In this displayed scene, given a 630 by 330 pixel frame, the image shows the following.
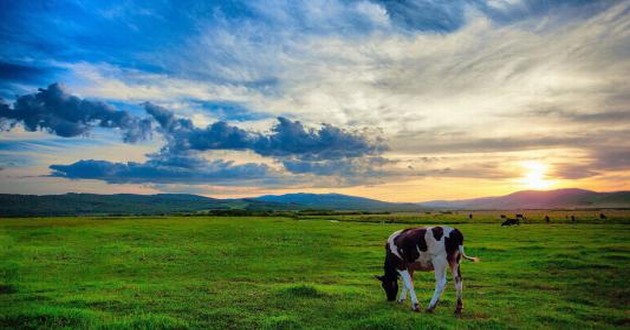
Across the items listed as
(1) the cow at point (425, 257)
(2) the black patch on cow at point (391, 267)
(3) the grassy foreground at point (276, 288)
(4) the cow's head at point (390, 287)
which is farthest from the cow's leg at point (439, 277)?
(4) the cow's head at point (390, 287)

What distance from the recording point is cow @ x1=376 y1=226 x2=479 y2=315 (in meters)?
16.9

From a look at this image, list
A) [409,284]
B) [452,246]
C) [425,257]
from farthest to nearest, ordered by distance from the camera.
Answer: [409,284] < [425,257] < [452,246]

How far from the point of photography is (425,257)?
17.6m

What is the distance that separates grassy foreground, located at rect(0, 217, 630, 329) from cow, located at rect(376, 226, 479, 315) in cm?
84

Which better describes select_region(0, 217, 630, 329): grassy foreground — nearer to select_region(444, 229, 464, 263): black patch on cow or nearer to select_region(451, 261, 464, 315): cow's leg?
select_region(451, 261, 464, 315): cow's leg

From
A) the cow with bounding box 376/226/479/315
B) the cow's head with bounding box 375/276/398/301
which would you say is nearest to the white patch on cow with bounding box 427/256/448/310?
the cow with bounding box 376/226/479/315

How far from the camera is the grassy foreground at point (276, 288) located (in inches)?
619

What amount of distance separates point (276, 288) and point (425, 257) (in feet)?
25.6

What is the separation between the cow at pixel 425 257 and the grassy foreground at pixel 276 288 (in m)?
0.84

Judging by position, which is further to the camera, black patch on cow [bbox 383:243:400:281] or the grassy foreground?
black patch on cow [bbox 383:243:400:281]

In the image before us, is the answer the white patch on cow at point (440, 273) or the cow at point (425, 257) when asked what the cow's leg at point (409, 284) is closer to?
the cow at point (425, 257)

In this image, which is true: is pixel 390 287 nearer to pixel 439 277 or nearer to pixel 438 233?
pixel 439 277

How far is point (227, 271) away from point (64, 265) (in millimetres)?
12382

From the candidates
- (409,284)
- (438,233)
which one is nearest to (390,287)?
(409,284)
